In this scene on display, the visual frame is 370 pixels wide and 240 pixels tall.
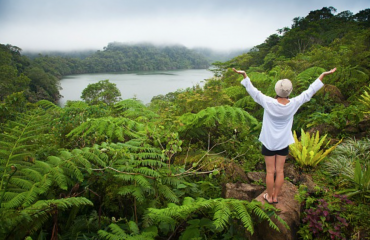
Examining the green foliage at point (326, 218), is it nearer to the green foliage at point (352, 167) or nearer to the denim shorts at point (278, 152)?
the green foliage at point (352, 167)

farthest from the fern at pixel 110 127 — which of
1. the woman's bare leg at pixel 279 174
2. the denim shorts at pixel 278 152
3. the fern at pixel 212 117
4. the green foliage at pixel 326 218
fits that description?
the green foliage at pixel 326 218

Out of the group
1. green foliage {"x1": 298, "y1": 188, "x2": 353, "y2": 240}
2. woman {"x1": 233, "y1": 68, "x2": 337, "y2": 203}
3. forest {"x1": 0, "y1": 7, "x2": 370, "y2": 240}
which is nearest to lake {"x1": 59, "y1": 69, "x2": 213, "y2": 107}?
forest {"x1": 0, "y1": 7, "x2": 370, "y2": 240}

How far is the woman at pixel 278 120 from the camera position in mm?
2229

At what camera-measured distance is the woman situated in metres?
2.23

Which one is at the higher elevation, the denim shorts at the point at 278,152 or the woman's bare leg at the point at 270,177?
the denim shorts at the point at 278,152

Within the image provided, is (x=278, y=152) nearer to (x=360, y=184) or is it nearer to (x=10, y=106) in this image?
(x=360, y=184)

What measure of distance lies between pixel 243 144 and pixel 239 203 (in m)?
2.10

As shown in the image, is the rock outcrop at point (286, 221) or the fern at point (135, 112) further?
the fern at point (135, 112)

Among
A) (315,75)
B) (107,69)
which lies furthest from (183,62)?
(315,75)

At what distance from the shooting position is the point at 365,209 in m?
2.24

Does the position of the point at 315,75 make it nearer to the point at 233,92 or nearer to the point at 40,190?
the point at 233,92

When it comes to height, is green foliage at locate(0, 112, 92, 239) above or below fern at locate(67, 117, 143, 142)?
below

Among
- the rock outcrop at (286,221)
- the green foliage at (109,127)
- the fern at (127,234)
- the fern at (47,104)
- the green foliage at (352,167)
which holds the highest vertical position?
the fern at (47,104)

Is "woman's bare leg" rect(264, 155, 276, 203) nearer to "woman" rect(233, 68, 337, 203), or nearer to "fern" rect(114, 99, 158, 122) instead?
"woman" rect(233, 68, 337, 203)
